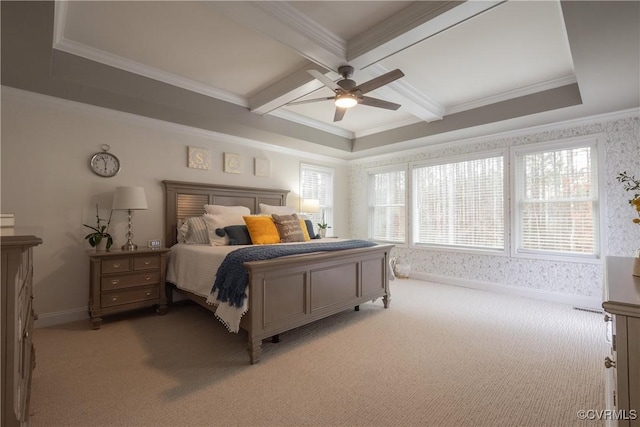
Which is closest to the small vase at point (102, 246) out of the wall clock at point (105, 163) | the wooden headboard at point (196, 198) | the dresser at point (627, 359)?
the wooden headboard at point (196, 198)

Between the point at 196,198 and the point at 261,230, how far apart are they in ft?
4.08

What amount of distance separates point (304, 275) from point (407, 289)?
251 cm

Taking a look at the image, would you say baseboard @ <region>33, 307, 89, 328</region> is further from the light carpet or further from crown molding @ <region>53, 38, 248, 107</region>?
crown molding @ <region>53, 38, 248, 107</region>

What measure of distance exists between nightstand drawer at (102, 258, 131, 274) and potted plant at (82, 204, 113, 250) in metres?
0.23

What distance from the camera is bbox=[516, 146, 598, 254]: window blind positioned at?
151 inches

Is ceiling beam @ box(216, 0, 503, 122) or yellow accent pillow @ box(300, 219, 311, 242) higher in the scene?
ceiling beam @ box(216, 0, 503, 122)

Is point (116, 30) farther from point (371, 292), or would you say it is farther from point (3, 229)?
point (371, 292)

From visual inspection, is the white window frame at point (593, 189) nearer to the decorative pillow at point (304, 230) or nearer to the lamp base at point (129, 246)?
the decorative pillow at point (304, 230)

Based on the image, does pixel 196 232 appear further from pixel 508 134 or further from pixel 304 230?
pixel 508 134

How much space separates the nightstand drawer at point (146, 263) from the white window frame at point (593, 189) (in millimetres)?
4868

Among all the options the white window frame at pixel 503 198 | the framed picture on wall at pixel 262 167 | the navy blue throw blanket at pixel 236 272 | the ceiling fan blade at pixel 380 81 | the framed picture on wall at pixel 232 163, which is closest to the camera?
the navy blue throw blanket at pixel 236 272

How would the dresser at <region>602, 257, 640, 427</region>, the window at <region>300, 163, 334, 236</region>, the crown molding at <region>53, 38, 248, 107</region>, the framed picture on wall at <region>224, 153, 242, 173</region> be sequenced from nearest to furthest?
the dresser at <region>602, 257, 640, 427</region> → the crown molding at <region>53, 38, 248, 107</region> → the framed picture on wall at <region>224, 153, 242, 173</region> → the window at <region>300, 163, 334, 236</region>

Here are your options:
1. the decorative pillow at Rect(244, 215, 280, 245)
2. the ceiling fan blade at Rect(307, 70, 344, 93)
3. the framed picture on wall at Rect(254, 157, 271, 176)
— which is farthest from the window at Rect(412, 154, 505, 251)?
the ceiling fan blade at Rect(307, 70, 344, 93)

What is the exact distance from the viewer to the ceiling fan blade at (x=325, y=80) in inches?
99.6
